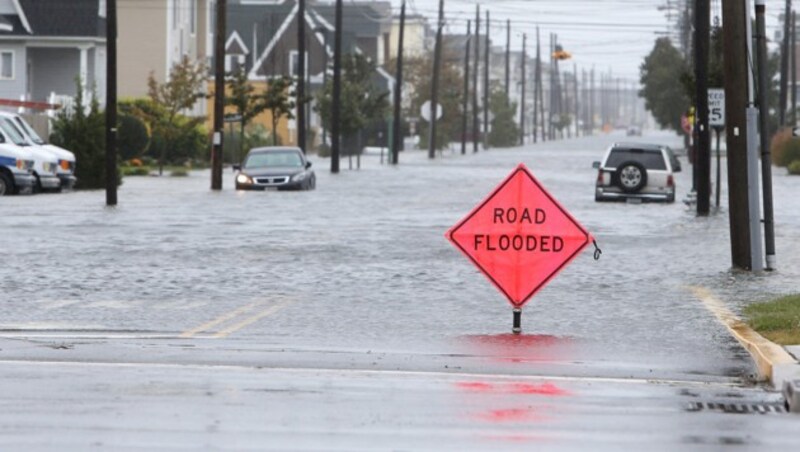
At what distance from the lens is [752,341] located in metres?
15.8

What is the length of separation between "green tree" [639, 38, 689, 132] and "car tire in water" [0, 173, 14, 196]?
64509 millimetres

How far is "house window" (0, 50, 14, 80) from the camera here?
75938mm

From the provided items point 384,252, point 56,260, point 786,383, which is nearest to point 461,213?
point 384,252

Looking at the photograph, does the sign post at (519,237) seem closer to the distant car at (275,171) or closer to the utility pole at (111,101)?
the utility pole at (111,101)

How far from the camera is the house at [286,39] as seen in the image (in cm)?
12438

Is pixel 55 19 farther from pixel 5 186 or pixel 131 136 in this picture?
pixel 5 186

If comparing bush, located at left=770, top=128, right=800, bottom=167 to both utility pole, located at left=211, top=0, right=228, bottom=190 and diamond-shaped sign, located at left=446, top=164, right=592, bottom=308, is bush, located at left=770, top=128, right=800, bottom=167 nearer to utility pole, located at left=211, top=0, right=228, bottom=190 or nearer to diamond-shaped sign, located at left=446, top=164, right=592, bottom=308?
utility pole, located at left=211, top=0, right=228, bottom=190

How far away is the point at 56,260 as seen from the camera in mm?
25969

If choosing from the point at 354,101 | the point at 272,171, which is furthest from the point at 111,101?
the point at 354,101

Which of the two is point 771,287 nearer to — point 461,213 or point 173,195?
point 461,213

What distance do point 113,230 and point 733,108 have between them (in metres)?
12.6

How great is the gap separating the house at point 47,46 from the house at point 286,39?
1373 inches

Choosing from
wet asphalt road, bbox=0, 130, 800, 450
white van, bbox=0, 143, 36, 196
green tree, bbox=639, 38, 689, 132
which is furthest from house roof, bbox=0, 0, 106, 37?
wet asphalt road, bbox=0, 130, 800, 450

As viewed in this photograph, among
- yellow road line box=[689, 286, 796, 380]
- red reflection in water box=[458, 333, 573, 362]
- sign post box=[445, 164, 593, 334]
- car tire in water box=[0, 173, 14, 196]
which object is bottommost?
→ red reflection in water box=[458, 333, 573, 362]
